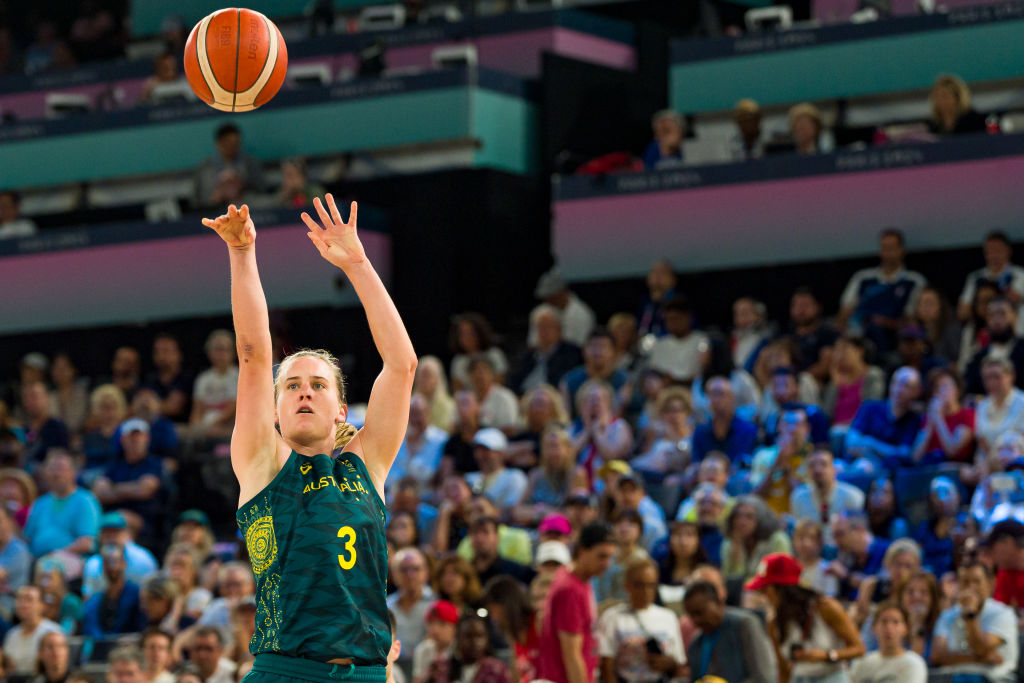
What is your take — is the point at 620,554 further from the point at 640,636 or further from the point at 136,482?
the point at 136,482

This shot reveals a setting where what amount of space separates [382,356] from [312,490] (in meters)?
0.46

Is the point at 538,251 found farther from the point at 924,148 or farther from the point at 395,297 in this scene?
the point at 924,148

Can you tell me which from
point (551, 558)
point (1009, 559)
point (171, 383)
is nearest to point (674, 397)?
point (551, 558)

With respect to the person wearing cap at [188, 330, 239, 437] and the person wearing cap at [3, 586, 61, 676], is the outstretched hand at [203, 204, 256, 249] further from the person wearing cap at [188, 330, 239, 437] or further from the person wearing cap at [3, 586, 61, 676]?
the person wearing cap at [188, 330, 239, 437]

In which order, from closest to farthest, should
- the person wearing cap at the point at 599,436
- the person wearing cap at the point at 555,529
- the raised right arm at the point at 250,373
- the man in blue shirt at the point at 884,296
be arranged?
the raised right arm at the point at 250,373
the person wearing cap at the point at 555,529
the person wearing cap at the point at 599,436
the man in blue shirt at the point at 884,296

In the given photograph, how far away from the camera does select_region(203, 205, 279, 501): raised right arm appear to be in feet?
16.3

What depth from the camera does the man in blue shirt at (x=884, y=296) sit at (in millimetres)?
13438

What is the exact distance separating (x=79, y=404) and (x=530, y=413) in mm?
5822

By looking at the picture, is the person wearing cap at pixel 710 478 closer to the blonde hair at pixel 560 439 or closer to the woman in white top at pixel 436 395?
the blonde hair at pixel 560 439

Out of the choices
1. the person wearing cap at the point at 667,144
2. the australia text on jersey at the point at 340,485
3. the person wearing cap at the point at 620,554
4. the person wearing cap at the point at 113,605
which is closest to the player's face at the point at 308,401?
the australia text on jersey at the point at 340,485

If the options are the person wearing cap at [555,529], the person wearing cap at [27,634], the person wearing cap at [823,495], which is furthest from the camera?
the person wearing cap at [27,634]

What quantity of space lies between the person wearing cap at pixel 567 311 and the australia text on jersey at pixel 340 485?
9875mm

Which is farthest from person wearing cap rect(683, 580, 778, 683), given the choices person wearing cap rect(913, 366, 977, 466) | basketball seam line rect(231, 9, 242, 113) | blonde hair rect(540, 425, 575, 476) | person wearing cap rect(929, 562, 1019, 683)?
basketball seam line rect(231, 9, 242, 113)

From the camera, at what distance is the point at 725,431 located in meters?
12.6
